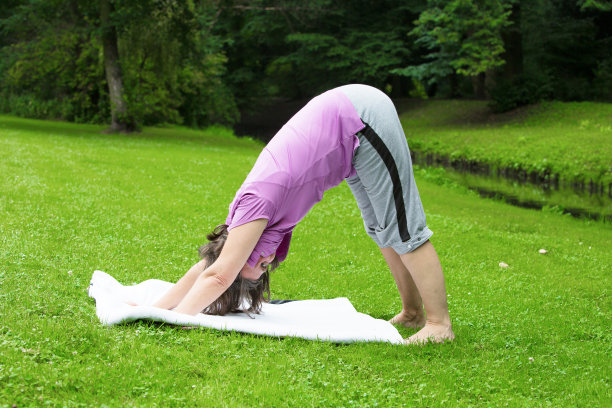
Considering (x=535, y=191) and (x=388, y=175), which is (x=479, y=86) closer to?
(x=535, y=191)

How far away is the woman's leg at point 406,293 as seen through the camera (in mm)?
4906

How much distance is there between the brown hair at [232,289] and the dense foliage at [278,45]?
20229 mm

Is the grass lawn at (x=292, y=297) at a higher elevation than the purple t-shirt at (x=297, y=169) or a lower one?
lower

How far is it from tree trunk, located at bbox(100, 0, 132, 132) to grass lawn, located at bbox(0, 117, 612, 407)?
13.0 meters

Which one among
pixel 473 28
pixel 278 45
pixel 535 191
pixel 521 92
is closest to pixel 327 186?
pixel 535 191

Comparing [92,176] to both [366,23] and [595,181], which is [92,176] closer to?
[595,181]

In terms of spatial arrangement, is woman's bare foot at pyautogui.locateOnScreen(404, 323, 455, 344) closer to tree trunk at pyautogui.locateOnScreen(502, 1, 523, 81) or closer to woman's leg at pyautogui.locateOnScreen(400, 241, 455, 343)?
woman's leg at pyautogui.locateOnScreen(400, 241, 455, 343)

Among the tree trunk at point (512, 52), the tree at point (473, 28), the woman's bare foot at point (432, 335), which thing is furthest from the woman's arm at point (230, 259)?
the tree trunk at point (512, 52)

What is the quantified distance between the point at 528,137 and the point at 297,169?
21.1 m

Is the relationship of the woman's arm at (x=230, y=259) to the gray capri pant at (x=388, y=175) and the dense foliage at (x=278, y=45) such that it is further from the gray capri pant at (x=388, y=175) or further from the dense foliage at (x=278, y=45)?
the dense foliage at (x=278, y=45)

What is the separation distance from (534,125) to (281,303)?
23944 millimetres

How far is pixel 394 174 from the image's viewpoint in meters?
4.41

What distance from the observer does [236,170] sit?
626 inches

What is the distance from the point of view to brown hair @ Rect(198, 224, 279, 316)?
468 centimetres
